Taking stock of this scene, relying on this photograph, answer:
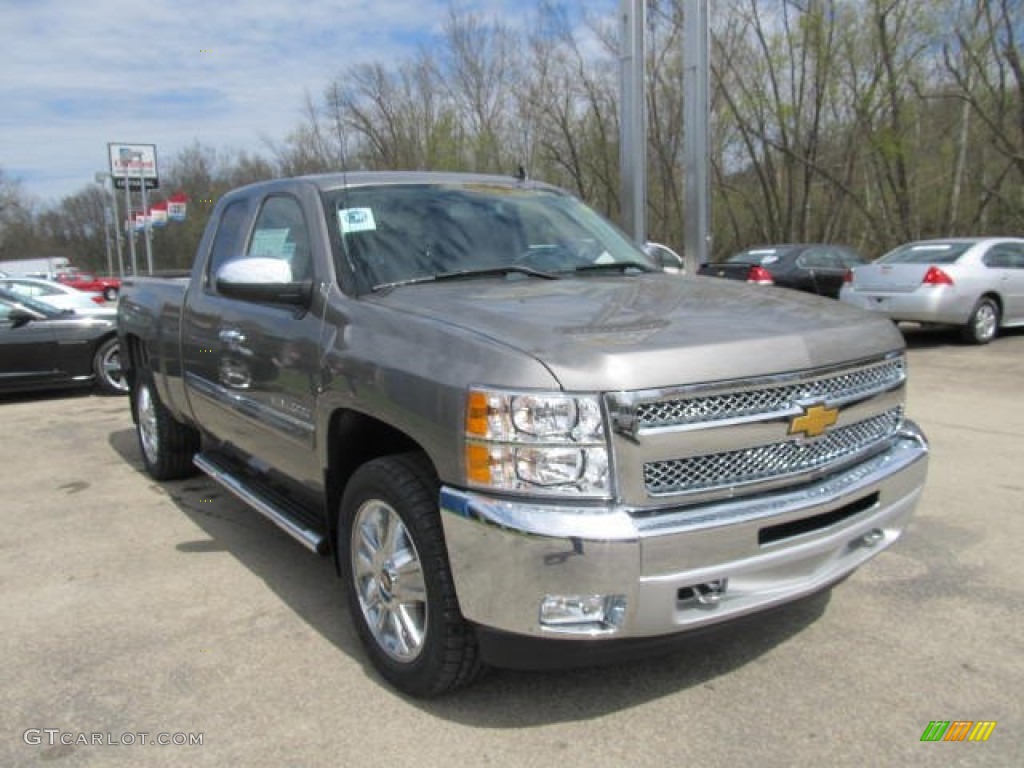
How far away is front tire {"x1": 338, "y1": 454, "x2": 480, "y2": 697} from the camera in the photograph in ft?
8.98

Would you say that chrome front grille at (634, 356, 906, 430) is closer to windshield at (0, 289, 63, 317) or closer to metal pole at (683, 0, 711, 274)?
windshield at (0, 289, 63, 317)

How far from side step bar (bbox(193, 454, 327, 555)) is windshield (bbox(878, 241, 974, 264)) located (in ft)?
35.1

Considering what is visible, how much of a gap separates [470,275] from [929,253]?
11004 millimetres

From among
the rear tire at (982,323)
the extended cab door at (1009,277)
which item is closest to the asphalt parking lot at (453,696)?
the rear tire at (982,323)

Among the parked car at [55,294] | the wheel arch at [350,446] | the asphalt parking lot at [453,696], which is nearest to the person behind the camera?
the asphalt parking lot at [453,696]

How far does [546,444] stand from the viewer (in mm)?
2461

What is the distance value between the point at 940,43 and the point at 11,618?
89.6ft

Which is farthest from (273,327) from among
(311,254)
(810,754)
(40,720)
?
(810,754)

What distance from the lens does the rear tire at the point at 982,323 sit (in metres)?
12.3

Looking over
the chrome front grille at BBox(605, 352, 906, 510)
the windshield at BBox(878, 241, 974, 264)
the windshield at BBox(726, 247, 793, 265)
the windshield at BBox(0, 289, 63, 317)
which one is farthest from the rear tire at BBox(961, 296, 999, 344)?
the windshield at BBox(0, 289, 63, 317)

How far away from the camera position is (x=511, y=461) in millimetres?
2482

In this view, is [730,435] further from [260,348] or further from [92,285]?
[92,285]

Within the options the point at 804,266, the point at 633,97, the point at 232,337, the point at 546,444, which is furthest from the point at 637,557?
the point at 804,266

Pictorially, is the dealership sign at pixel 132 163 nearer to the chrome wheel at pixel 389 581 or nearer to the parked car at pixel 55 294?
the parked car at pixel 55 294
